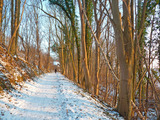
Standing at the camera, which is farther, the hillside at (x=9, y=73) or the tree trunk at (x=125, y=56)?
the hillside at (x=9, y=73)

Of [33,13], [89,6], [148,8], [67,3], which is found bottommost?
[148,8]

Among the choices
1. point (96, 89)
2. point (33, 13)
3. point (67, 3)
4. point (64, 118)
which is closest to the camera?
point (64, 118)

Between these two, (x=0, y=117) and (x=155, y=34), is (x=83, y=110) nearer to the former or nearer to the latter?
(x=0, y=117)

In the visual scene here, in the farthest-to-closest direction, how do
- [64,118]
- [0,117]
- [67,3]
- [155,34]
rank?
[67,3] < [155,34] < [64,118] < [0,117]

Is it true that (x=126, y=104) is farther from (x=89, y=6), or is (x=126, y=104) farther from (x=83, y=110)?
(x=89, y=6)

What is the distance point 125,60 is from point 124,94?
4.47 feet

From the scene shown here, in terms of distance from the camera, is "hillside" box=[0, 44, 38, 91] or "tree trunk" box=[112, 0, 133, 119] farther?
"hillside" box=[0, 44, 38, 91]

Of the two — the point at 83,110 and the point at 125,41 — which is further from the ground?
the point at 125,41

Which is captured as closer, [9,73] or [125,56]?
[125,56]

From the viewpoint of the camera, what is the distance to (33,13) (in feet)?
57.0

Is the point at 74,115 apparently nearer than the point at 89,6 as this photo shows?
Yes

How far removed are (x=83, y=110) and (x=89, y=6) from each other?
8105 mm

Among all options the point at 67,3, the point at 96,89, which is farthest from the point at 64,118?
the point at 67,3

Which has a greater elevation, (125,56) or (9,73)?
(125,56)
